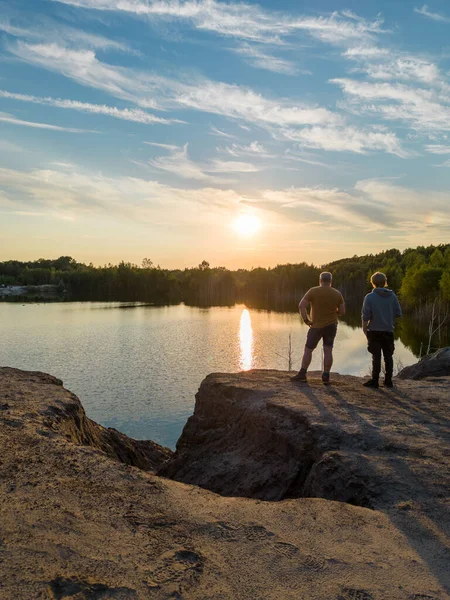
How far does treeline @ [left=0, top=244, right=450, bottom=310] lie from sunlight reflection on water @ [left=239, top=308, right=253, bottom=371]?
27.6m

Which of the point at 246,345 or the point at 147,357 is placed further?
the point at 246,345

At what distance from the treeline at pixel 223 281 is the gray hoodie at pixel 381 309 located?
56296mm

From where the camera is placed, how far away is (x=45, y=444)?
17.1 ft

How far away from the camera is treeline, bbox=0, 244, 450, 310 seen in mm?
91562

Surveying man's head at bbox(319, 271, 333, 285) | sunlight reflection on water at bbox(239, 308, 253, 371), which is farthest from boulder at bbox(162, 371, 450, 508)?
sunlight reflection on water at bbox(239, 308, 253, 371)

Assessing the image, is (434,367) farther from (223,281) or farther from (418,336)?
(223,281)

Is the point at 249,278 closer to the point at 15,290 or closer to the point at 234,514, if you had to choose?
the point at 15,290

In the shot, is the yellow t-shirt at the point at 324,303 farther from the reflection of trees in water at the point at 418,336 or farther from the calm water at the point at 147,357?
the reflection of trees in water at the point at 418,336

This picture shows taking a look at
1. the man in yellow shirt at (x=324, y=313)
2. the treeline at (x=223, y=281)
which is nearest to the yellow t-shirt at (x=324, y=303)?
the man in yellow shirt at (x=324, y=313)

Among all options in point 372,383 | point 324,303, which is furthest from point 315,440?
point 324,303

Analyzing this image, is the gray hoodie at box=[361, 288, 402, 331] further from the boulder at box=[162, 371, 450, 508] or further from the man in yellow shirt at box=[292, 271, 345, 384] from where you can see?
the boulder at box=[162, 371, 450, 508]

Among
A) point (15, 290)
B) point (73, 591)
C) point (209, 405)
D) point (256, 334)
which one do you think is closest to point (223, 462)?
point (209, 405)

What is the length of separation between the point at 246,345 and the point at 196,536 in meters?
27.3

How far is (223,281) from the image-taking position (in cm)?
11762
